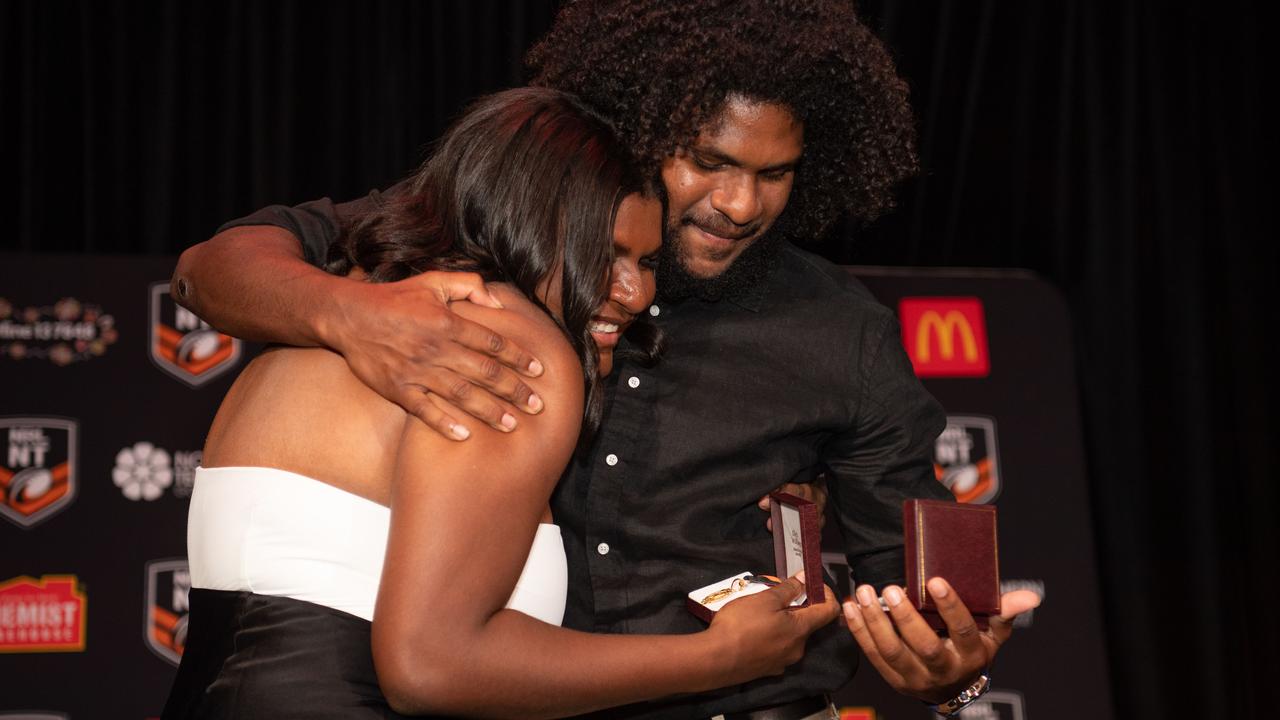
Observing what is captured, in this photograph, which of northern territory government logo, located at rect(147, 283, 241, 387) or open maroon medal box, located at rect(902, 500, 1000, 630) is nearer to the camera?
open maroon medal box, located at rect(902, 500, 1000, 630)

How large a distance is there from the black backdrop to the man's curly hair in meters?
1.38

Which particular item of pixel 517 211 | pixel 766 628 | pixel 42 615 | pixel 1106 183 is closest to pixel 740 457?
pixel 766 628

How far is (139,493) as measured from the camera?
2.85 metres

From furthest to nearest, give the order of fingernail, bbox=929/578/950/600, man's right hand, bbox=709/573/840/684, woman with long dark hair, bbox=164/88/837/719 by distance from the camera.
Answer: fingernail, bbox=929/578/950/600 → man's right hand, bbox=709/573/840/684 → woman with long dark hair, bbox=164/88/837/719

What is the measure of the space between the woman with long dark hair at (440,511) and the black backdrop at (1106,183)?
83.1 inches

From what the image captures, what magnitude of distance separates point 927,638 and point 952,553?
136 mm

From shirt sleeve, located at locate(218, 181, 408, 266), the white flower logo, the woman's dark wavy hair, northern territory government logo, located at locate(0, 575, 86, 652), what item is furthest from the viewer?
the white flower logo

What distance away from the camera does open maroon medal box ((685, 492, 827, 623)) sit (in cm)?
182

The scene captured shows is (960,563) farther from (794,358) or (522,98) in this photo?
(522,98)

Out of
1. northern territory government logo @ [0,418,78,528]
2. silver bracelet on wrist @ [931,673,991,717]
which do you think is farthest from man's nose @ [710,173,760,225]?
northern territory government logo @ [0,418,78,528]

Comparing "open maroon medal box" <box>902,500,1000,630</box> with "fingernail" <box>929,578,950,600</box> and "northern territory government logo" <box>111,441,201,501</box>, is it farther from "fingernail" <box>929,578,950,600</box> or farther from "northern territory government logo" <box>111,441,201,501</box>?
"northern territory government logo" <box>111,441,201,501</box>

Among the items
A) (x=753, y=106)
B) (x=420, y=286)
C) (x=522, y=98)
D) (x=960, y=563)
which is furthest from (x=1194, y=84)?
(x=420, y=286)

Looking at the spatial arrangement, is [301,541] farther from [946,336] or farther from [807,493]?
[946,336]

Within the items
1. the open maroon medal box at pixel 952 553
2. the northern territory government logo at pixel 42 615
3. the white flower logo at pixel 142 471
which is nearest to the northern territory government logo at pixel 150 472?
the white flower logo at pixel 142 471
